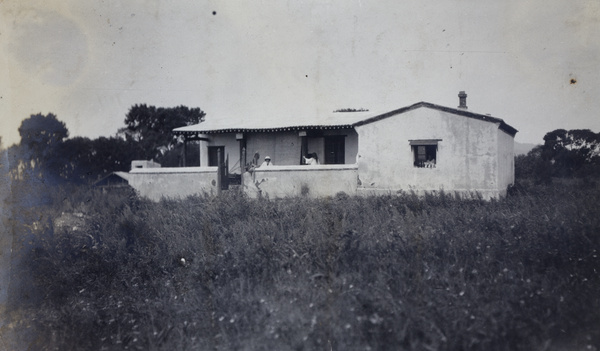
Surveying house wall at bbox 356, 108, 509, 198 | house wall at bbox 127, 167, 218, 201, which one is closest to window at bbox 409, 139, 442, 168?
house wall at bbox 356, 108, 509, 198

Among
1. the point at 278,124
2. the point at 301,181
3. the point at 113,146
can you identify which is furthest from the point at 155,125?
the point at 301,181

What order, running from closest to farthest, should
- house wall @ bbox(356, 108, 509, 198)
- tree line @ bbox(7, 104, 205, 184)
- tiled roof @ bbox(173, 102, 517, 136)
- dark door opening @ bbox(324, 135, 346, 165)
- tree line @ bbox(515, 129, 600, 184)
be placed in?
house wall @ bbox(356, 108, 509, 198) < tree line @ bbox(515, 129, 600, 184) < tiled roof @ bbox(173, 102, 517, 136) < dark door opening @ bbox(324, 135, 346, 165) < tree line @ bbox(7, 104, 205, 184)

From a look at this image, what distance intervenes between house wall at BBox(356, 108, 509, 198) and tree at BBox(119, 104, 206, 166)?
28837mm

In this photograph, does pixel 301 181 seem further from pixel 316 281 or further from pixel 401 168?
pixel 316 281

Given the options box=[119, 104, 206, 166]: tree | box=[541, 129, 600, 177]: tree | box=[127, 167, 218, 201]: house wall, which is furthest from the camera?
box=[119, 104, 206, 166]: tree

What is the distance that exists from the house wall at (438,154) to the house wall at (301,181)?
2.25ft

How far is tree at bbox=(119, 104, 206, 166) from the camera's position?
121 feet

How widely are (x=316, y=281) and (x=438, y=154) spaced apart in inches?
335

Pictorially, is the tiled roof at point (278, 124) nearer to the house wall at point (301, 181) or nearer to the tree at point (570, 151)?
the tree at point (570, 151)

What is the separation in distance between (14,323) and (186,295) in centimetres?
286

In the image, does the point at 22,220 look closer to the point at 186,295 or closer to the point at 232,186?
the point at 186,295

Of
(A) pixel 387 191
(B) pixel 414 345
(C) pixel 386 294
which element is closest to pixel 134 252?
(C) pixel 386 294

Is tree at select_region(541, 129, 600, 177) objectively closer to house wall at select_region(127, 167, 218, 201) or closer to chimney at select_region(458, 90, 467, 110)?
chimney at select_region(458, 90, 467, 110)

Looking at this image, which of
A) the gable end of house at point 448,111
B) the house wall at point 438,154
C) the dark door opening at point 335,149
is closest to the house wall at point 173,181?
the house wall at point 438,154
